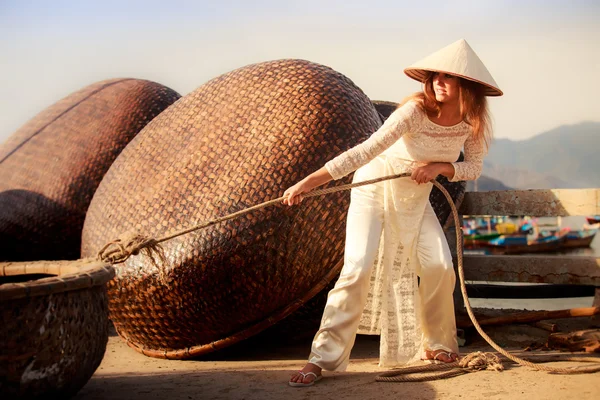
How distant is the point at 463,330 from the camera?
172 inches

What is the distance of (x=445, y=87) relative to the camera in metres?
3.39

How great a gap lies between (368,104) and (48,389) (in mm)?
2544

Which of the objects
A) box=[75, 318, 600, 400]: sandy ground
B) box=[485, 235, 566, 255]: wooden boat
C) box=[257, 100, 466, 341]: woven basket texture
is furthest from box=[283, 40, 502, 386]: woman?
box=[485, 235, 566, 255]: wooden boat

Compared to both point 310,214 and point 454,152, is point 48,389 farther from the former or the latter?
point 454,152

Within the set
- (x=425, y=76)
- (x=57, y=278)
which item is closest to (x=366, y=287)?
(x=425, y=76)

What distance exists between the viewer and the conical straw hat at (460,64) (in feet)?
10.8

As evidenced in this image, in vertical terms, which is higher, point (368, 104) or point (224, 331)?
point (368, 104)

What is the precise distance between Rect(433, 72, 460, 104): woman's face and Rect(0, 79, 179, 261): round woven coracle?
9.21 feet

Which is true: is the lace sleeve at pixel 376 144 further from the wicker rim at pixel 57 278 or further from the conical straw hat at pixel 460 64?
the wicker rim at pixel 57 278

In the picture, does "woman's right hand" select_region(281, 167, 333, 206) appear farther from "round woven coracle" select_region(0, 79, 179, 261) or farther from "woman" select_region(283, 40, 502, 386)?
"round woven coracle" select_region(0, 79, 179, 261)

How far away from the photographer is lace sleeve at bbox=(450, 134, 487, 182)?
3.48 metres

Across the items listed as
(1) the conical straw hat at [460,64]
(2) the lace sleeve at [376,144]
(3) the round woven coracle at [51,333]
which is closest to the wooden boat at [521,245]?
(1) the conical straw hat at [460,64]

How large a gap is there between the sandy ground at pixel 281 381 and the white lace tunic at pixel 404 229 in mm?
238

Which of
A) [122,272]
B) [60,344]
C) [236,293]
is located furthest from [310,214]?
[60,344]
